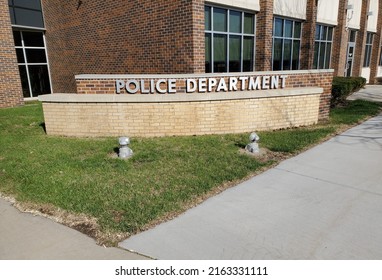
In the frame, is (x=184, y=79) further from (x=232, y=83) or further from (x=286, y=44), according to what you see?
(x=286, y=44)

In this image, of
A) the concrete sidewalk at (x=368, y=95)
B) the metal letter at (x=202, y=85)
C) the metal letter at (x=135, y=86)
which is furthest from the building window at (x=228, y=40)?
the concrete sidewalk at (x=368, y=95)

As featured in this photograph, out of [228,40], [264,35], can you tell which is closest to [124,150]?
[228,40]

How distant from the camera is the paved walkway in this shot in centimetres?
308

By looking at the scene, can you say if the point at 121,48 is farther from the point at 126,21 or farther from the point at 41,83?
the point at 41,83

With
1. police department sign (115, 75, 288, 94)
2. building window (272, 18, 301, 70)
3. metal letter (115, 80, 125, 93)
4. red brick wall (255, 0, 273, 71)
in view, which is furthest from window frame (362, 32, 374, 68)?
metal letter (115, 80, 125, 93)

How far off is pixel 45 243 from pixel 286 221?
109 inches

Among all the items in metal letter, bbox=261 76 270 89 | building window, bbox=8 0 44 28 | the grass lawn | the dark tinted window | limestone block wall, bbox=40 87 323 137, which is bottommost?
the grass lawn

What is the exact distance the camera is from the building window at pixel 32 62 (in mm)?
14469

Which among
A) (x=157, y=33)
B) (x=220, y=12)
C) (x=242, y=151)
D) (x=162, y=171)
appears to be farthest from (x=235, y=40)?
(x=162, y=171)

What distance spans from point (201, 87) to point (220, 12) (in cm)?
395

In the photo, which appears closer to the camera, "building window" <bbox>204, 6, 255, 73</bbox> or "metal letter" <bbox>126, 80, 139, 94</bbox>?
"metal letter" <bbox>126, 80, 139, 94</bbox>

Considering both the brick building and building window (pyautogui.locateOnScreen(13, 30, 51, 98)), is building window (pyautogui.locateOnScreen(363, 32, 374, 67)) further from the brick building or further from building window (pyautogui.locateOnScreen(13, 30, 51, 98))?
building window (pyautogui.locateOnScreen(13, 30, 51, 98))

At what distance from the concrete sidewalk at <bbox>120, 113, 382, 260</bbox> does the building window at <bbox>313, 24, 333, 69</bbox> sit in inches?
479

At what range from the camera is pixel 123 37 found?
1066cm
